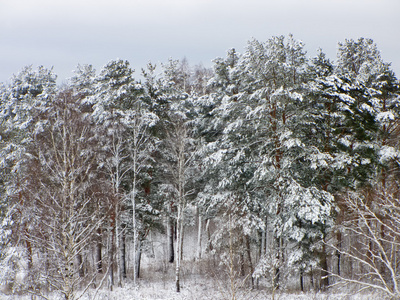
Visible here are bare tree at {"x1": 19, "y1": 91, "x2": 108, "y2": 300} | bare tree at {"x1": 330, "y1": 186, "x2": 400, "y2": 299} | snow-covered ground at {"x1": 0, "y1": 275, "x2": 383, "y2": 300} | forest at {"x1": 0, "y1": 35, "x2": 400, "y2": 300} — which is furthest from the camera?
snow-covered ground at {"x1": 0, "y1": 275, "x2": 383, "y2": 300}

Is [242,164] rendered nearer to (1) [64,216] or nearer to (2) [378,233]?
(2) [378,233]

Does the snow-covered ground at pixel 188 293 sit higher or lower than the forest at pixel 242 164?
lower

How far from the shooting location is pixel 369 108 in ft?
55.0

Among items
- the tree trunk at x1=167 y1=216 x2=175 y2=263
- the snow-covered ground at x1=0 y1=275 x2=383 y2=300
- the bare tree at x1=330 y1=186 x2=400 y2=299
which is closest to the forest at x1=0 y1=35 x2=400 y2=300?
the bare tree at x1=330 y1=186 x2=400 y2=299

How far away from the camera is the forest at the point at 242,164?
1545 centimetres

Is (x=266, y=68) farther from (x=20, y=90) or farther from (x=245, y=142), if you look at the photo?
(x=20, y=90)

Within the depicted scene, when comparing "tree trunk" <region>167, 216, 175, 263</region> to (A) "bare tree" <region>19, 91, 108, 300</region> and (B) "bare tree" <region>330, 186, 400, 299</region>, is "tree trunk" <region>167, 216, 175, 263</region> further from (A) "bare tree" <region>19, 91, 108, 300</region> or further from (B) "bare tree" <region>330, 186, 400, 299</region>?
(B) "bare tree" <region>330, 186, 400, 299</region>

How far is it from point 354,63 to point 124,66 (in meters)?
19.4

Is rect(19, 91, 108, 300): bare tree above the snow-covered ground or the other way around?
above

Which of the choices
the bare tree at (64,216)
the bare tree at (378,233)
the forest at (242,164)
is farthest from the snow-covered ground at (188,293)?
the bare tree at (64,216)

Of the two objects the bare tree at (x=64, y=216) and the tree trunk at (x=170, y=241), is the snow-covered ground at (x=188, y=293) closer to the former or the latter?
the bare tree at (x=64, y=216)

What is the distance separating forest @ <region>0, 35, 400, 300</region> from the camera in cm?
1545

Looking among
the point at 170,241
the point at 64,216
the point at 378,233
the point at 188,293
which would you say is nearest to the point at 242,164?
the point at 378,233

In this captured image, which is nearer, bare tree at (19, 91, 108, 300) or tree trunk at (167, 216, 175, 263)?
bare tree at (19, 91, 108, 300)
